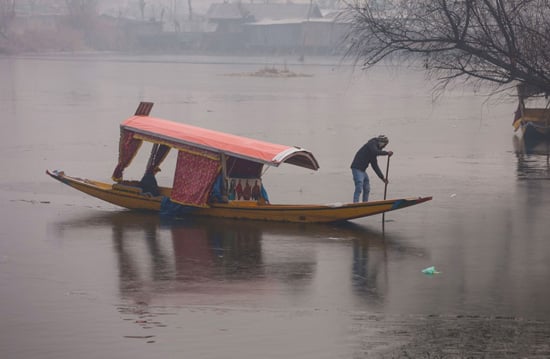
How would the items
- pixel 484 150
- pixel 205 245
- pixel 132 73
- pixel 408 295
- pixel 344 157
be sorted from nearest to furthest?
pixel 408 295
pixel 205 245
pixel 344 157
pixel 484 150
pixel 132 73

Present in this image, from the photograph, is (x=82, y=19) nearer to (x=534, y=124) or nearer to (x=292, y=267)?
(x=534, y=124)

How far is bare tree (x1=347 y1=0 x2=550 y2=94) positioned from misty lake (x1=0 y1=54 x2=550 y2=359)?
154 centimetres

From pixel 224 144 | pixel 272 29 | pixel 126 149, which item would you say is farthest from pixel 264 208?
pixel 272 29

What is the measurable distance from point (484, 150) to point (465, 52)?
15375 mm

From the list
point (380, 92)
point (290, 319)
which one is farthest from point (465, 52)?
point (380, 92)

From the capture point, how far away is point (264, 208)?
18.8 metres

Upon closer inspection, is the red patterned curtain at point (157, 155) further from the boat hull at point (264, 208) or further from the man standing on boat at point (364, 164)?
the man standing on boat at point (364, 164)

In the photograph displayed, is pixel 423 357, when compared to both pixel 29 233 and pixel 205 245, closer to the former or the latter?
pixel 205 245

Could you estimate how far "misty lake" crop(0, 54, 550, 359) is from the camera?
478 inches

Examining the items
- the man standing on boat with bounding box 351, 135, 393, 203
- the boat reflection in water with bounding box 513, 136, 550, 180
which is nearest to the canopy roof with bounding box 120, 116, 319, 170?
the man standing on boat with bounding box 351, 135, 393, 203

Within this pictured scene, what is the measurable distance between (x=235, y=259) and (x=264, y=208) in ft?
7.95

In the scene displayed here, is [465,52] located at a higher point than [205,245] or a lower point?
higher

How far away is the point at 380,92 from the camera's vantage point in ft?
227

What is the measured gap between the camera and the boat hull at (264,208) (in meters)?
17.9
